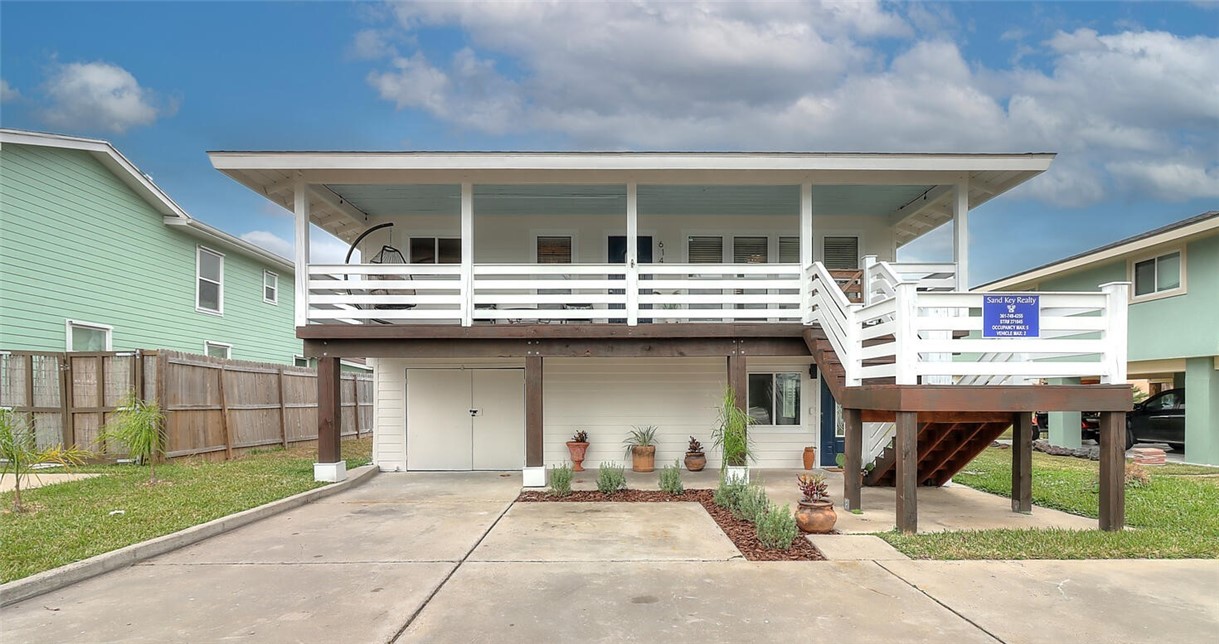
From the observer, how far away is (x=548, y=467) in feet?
38.4

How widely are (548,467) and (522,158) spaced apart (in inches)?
212

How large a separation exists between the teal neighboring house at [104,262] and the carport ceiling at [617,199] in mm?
6078

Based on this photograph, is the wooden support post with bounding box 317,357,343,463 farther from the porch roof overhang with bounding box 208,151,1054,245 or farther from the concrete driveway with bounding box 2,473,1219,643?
the concrete driveway with bounding box 2,473,1219,643

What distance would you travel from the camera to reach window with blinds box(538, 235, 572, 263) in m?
12.1

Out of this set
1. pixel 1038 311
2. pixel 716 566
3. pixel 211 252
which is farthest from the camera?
pixel 211 252

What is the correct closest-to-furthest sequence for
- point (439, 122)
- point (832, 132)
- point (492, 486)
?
point (492, 486) → point (832, 132) → point (439, 122)

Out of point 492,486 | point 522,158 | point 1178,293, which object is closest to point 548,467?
point 492,486

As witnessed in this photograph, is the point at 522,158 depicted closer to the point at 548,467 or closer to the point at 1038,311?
the point at 548,467

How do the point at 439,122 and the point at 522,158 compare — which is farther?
the point at 439,122

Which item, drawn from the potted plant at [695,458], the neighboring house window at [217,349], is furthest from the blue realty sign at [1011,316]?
the neighboring house window at [217,349]

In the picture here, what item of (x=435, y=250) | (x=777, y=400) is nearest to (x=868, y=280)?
(x=777, y=400)

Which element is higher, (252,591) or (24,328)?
(24,328)

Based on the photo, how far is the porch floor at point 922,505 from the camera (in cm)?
712

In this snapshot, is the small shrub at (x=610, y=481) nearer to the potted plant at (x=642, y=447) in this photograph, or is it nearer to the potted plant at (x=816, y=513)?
the potted plant at (x=642, y=447)
